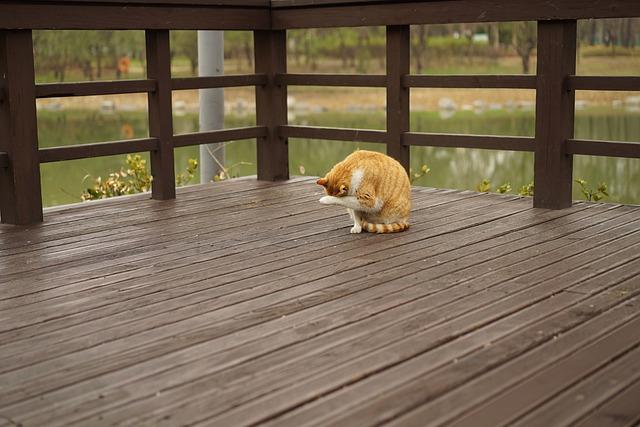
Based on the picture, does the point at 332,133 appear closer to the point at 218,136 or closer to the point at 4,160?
the point at 218,136

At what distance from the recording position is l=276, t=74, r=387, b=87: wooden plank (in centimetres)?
636

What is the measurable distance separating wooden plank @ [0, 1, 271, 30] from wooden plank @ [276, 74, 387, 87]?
0.40 meters

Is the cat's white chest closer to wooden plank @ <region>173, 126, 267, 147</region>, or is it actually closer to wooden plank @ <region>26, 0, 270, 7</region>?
wooden plank @ <region>173, 126, 267, 147</region>

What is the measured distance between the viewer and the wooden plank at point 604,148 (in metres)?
5.34

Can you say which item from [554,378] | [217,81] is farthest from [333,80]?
[554,378]

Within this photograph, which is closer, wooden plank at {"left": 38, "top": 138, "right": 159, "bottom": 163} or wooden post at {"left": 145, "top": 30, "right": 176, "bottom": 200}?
wooden plank at {"left": 38, "top": 138, "right": 159, "bottom": 163}

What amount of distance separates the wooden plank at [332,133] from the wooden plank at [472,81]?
405mm

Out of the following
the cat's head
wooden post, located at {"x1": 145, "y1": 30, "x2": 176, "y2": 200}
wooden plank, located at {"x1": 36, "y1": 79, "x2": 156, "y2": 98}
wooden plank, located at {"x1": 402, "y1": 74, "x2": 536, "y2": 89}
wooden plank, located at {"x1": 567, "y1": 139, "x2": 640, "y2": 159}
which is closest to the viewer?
the cat's head

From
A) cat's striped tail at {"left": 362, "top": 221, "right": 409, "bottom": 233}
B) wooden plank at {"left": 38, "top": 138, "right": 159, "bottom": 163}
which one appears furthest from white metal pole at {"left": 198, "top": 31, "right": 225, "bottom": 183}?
cat's striped tail at {"left": 362, "top": 221, "right": 409, "bottom": 233}

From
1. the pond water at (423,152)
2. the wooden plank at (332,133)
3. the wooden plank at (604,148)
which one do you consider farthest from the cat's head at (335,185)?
the pond water at (423,152)

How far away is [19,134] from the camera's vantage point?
5.30 meters

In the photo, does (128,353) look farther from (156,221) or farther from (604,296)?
(156,221)

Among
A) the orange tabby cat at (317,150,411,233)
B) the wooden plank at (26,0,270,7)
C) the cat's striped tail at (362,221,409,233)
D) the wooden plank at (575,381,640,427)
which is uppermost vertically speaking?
the wooden plank at (26,0,270,7)

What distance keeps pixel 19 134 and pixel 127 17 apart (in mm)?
1008
